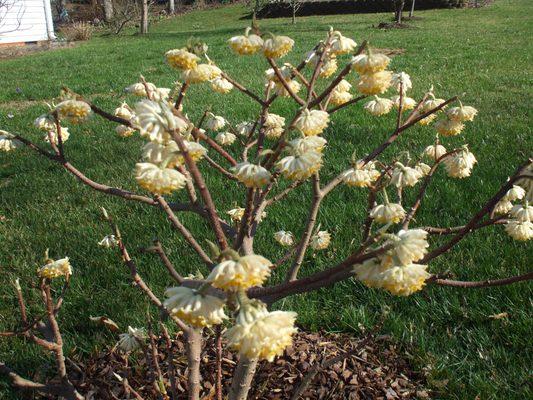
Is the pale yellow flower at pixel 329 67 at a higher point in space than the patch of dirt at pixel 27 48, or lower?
higher

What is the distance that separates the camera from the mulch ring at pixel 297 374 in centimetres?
212

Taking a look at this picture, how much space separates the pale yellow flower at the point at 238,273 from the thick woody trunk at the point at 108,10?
3456cm

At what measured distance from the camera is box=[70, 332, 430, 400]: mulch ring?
2119 mm

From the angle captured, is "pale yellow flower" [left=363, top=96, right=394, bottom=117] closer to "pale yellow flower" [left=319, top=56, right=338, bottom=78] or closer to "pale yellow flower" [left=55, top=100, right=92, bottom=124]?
"pale yellow flower" [left=319, top=56, right=338, bottom=78]

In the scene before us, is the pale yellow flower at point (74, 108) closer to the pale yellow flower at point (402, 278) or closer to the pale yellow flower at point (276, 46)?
the pale yellow flower at point (276, 46)

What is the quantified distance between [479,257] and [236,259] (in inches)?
93.4

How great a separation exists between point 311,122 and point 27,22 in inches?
843

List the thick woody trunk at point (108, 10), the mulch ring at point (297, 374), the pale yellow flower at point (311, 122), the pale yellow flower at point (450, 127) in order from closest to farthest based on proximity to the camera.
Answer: the pale yellow flower at point (311, 122), the pale yellow flower at point (450, 127), the mulch ring at point (297, 374), the thick woody trunk at point (108, 10)

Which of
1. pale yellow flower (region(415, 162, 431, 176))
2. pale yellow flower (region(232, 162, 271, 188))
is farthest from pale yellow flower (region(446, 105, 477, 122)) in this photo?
pale yellow flower (region(232, 162, 271, 188))

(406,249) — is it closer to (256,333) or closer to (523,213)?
(256,333)

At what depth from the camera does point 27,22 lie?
1967 centimetres

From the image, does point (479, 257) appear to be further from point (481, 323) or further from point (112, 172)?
point (112, 172)

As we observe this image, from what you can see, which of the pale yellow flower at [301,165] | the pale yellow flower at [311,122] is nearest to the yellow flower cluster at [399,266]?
the pale yellow flower at [301,165]

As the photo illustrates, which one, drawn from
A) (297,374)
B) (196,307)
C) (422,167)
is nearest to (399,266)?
(196,307)
